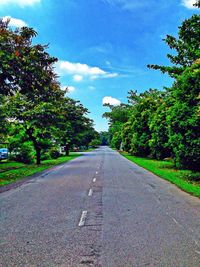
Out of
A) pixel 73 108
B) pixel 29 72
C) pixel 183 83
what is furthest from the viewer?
pixel 73 108

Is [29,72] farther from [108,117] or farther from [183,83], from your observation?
[108,117]

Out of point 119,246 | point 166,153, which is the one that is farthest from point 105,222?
point 166,153

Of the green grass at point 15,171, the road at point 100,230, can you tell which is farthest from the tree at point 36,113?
the road at point 100,230

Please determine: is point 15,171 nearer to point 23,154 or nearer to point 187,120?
point 23,154

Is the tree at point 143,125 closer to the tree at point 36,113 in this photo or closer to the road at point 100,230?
the tree at point 36,113

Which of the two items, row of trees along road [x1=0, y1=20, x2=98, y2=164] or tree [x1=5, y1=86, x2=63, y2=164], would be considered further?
tree [x1=5, y1=86, x2=63, y2=164]

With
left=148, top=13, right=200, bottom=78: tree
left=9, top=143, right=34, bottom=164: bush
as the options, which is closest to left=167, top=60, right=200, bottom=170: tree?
left=148, top=13, right=200, bottom=78: tree

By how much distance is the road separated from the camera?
5.02 metres

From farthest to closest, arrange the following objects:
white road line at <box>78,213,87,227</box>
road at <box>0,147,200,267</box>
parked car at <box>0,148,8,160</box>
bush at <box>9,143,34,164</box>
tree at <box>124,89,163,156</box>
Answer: tree at <box>124,89,163,156</box> < parked car at <box>0,148,8,160</box> < bush at <box>9,143,34,164</box> < white road line at <box>78,213,87,227</box> < road at <box>0,147,200,267</box>

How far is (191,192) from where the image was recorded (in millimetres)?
12688

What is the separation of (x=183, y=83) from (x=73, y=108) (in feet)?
154

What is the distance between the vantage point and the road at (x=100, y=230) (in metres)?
5.02

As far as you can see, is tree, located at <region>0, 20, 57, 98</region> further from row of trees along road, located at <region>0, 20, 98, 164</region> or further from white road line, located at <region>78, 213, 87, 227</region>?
white road line, located at <region>78, 213, 87, 227</region>

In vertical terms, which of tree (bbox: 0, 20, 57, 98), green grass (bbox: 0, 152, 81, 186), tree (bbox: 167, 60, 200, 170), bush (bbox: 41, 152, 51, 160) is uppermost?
tree (bbox: 0, 20, 57, 98)
